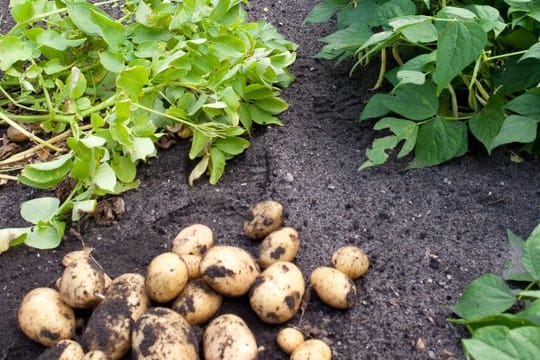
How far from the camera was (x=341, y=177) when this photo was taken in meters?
1.79

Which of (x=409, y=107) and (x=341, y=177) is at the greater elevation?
(x=409, y=107)

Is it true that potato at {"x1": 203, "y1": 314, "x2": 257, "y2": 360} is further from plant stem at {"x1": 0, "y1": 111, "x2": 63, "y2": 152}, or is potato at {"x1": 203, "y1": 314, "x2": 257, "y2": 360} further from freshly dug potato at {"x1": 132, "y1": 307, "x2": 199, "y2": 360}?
plant stem at {"x1": 0, "y1": 111, "x2": 63, "y2": 152}

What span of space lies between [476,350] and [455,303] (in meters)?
0.51

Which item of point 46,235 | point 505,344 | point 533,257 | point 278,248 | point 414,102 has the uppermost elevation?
point 505,344

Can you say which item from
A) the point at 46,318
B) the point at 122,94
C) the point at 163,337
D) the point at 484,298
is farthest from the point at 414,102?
the point at 46,318

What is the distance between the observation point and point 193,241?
150 centimetres

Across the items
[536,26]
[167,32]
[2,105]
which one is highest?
[536,26]

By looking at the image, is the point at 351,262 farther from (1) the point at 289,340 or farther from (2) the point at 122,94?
(2) the point at 122,94

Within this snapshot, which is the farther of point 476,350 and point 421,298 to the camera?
point 421,298

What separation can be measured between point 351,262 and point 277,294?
196 millimetres

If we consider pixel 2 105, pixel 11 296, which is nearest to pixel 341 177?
pixel 11 296

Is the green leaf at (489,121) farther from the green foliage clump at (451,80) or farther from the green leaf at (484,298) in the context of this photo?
the green leaf at (484,298)

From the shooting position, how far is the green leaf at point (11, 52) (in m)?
1.81

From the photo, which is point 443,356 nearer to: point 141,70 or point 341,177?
point 341,177
